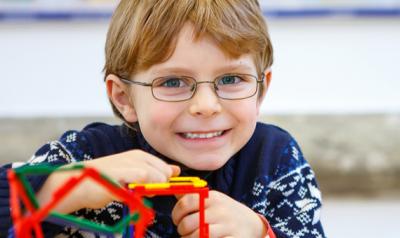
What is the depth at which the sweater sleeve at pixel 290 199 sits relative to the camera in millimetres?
875

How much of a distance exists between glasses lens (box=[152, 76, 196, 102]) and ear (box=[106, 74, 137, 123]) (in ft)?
0.33

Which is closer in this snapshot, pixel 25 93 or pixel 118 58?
pixel 118 58

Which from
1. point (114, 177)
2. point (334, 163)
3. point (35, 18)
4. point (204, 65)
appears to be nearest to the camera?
point (114, 177)

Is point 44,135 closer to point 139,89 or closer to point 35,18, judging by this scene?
point 35,18

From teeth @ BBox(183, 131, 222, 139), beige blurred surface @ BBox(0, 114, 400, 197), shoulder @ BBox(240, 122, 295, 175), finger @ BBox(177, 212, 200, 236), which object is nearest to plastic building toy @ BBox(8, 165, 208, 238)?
finger @ BBox(177, 212, 200, 236)

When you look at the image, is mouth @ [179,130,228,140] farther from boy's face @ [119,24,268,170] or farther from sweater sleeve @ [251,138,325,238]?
sweater sleeve @ [251,138,325,238]

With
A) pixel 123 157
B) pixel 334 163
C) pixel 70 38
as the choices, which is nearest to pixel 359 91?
pixel 334 163

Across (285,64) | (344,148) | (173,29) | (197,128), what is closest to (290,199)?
(197,128)

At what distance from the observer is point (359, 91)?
2.26 meters

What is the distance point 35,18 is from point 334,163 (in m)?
1.10

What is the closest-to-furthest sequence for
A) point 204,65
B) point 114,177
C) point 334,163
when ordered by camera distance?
point 114,177 < point 204,65 < point 334,163

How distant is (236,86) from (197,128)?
7 cm

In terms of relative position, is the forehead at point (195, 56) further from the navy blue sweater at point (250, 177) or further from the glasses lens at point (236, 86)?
the navy blue sweater at point (250, 177)

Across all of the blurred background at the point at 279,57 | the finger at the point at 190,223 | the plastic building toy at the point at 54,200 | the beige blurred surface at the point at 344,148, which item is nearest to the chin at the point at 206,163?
the finger at the point at 190,223
